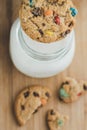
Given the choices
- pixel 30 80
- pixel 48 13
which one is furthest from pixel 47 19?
pixel 30 80

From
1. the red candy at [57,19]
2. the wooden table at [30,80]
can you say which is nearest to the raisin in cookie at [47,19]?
the red candy at [57,19]

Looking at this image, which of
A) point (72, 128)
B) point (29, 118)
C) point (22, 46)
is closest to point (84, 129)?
point (72, 128)

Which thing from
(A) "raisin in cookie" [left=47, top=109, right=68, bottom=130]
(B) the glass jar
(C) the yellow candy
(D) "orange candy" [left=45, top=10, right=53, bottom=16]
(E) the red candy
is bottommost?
(A) "raisin in cookie" [left=47, top=109, right=68, bottom=130]

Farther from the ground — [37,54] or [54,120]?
[37,54]

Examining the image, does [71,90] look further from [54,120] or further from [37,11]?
[37,11]

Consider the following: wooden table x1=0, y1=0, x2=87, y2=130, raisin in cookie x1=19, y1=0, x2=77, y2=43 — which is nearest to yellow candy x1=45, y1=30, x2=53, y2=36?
raisin in cookie x1=19, y1=0, x2=77, y2=43

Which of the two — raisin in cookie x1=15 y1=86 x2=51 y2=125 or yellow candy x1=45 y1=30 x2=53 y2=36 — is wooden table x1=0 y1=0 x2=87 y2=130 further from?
yellow candy x1=45 y1=30 x2=53 y2=36
